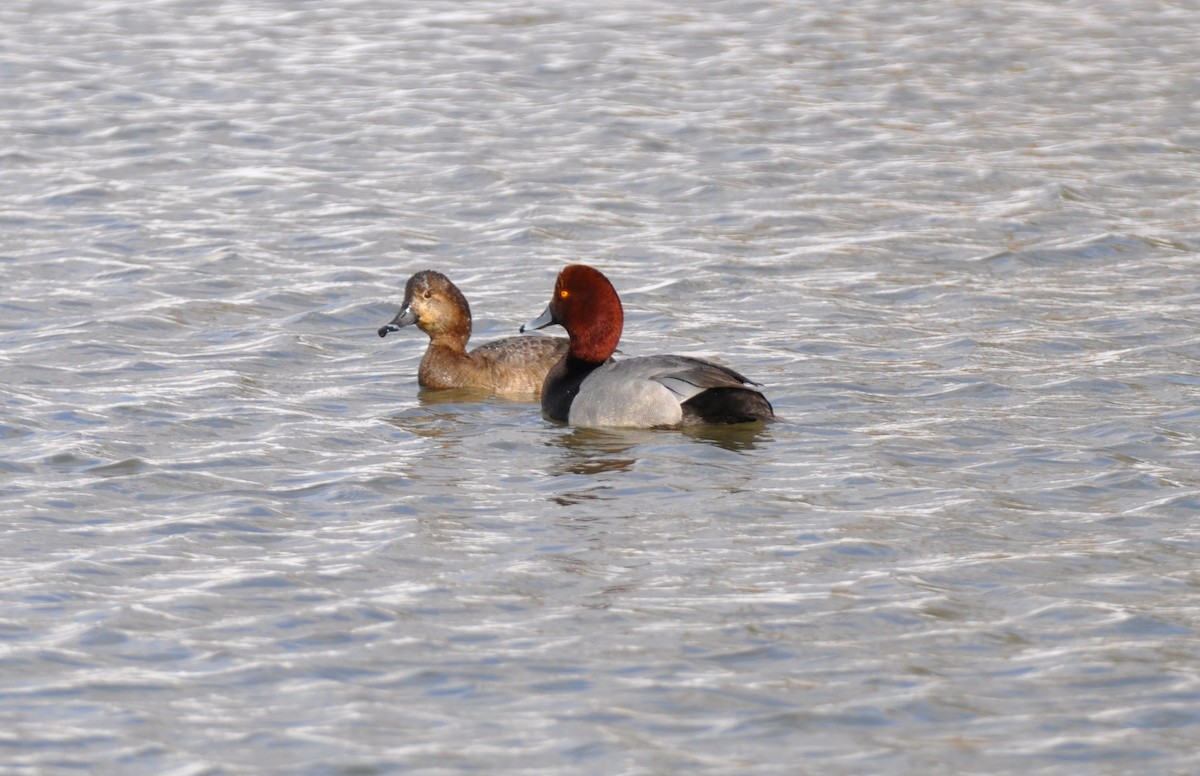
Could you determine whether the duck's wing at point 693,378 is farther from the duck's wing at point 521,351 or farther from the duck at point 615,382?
the duck's wing at point 521,351

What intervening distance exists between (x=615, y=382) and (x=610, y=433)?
0.99ft

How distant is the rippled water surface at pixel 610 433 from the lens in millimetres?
6492

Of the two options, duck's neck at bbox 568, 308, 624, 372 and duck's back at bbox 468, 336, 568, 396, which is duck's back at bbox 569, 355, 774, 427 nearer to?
duck's neck at bbox 568, 308, 624, 372

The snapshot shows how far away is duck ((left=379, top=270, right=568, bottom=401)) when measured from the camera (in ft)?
37.3

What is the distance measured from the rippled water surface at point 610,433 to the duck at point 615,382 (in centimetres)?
20

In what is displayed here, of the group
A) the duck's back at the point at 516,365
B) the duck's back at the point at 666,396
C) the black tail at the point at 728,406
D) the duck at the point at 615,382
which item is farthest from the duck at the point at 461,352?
the black tail at the point at 728,406

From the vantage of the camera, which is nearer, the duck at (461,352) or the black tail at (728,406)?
the black tail at (728,406)

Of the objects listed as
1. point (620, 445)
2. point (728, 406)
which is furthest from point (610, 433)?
point (728, 406)

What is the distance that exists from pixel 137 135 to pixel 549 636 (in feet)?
40.9

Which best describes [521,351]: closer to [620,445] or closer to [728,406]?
[620,445]

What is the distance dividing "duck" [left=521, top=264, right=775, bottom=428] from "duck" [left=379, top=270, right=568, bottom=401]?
0.25m

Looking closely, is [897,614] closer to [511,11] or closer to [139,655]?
[139,655]

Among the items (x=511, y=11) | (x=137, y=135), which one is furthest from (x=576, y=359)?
(x=511, y=11)

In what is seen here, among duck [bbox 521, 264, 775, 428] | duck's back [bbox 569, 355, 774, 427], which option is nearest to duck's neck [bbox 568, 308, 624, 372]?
duck [bbox 521, 264, 775, 428]
